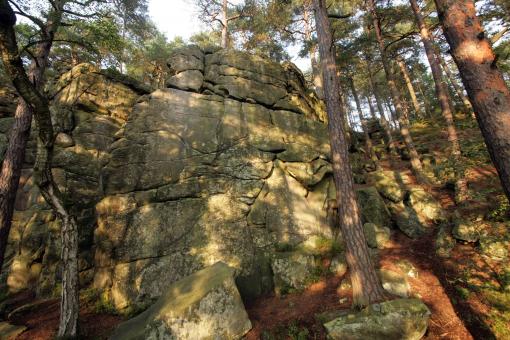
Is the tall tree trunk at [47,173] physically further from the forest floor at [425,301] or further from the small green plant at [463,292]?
the small green plant at [463,292]

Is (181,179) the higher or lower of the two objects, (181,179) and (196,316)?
the higher

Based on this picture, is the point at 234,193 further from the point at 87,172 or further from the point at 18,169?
the point at 18,169

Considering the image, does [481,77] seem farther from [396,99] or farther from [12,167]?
[12,167]

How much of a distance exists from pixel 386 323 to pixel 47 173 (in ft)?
31.3

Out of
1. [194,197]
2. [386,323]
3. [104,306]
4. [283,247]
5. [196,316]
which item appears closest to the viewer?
[386,323]

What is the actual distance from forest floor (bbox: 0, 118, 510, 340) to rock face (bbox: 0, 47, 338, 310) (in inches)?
37.9

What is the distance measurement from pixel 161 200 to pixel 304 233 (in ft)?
18.0

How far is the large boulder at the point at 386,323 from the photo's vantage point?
5133 millimetres

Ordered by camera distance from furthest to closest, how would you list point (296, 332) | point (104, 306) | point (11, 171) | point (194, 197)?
point (194, 197), point (11, 171), point (104, 306), point (296, 332)

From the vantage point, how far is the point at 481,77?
4.27 m

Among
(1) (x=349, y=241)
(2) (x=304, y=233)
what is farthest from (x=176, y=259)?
(1) (x=349, y=241)

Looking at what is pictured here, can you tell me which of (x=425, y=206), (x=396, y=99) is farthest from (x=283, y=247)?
(x=396, y=99)

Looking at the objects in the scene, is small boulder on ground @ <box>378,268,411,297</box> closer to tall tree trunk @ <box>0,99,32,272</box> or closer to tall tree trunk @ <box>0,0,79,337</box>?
tall tree trunk @ <box>0,0,79,337</box>

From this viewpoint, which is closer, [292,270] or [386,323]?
[386,323]
